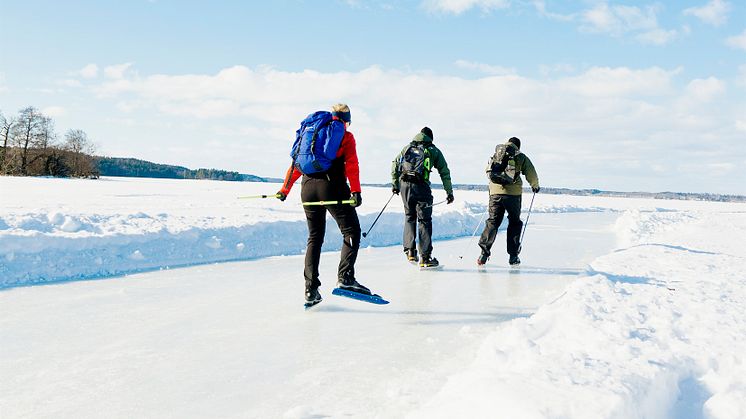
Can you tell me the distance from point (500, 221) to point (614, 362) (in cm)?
495

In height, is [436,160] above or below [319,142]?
above

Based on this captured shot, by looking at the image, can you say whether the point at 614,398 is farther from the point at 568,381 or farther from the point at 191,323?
the point at 191,323

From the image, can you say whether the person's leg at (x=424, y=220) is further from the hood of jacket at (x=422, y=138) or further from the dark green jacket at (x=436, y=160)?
the hood of jacket at (x=422, y=138)

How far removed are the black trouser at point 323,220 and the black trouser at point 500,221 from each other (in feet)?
10.7

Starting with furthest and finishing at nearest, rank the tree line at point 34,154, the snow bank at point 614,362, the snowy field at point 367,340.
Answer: the tree line at point 34,154 → the snowy field at point 367,340 → the snow bank at point 614,362

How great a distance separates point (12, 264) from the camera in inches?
247

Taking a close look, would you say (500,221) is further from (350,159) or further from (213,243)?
(213,243)

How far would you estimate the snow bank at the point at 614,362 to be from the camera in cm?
212

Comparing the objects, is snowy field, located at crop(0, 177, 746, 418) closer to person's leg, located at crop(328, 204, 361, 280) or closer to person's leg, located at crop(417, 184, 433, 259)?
person's leg, located at crop(328, 204, 361, 280)

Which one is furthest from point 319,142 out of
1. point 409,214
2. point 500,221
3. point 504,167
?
point 500,221

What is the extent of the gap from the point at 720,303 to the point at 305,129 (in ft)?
13.1

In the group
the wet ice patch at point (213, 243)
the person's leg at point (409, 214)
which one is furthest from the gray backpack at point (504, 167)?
the wet ice patch at point (213, 243)

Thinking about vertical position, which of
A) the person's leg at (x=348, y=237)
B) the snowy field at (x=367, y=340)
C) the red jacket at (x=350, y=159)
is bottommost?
the snowy field at (x=367, y=340)

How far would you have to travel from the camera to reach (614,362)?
2652mm
